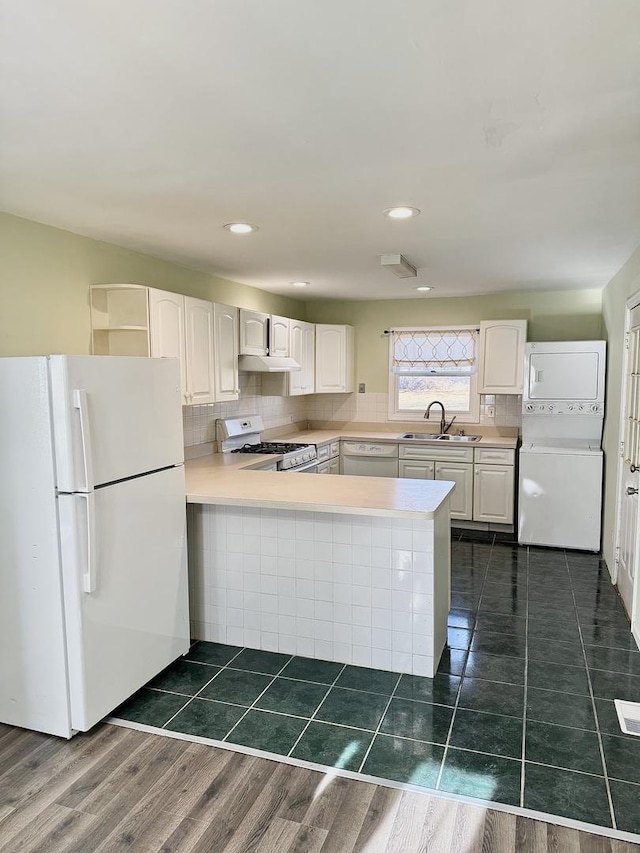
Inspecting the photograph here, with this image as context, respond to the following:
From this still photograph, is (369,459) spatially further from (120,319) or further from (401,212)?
(401,212)

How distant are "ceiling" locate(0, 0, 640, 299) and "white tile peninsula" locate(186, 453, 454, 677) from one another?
4.68 feet

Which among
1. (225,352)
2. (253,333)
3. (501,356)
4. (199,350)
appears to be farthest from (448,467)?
(199,350)

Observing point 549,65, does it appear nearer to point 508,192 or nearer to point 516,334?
point 508,192

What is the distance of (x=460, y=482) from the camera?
5402 millimetres

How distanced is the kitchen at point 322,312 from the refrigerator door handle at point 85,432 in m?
0.79

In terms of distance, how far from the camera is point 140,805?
2.00 metres

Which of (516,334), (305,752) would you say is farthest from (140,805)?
(516,334)

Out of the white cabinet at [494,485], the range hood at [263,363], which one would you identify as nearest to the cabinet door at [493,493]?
the white cabinet at [494,485]

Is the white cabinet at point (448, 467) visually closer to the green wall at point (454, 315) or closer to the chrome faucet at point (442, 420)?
the chrome faucet at point (442, 420)

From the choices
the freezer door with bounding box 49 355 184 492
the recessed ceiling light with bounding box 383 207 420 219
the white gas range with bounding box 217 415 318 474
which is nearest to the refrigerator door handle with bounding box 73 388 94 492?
the freezer door with bounding box 49 355 184 492

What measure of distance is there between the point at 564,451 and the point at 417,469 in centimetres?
135

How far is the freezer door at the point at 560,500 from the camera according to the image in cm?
475

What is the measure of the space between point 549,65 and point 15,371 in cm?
213

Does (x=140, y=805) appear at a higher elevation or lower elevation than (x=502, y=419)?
lower
